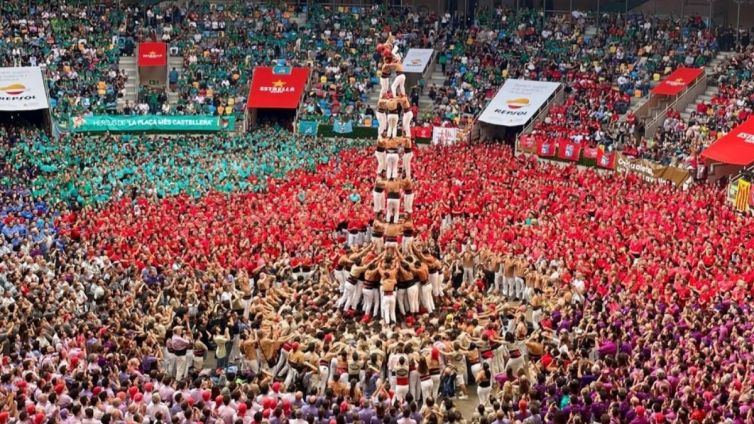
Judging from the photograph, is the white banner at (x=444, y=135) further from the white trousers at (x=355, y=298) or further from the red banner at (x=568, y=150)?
the white trousers at (x=355, y=298)

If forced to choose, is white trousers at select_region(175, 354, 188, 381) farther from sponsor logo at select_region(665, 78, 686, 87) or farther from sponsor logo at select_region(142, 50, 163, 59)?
sponsor logo at select_region(142, 50, 163, 59)

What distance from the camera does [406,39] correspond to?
57844 mm

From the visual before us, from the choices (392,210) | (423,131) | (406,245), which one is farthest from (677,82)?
(392,210)

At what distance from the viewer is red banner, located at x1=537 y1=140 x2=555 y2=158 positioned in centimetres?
4425

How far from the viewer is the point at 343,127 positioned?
4975cm

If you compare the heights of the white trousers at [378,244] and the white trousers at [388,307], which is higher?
the white trousers at [378,244]

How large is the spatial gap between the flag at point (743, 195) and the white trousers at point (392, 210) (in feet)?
44.9

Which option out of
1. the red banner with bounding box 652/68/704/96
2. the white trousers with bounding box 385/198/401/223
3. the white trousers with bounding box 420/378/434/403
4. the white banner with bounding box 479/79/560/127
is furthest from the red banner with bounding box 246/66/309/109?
the white trousers with bounding box 420/378/434/403

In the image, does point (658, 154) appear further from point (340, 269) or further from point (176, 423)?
point (176, 423)

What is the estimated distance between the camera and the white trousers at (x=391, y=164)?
2503 cm

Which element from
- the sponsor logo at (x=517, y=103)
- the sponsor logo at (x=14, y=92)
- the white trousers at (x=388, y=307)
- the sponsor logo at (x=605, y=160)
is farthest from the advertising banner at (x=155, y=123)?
the white trousers at (x=388, y=307)

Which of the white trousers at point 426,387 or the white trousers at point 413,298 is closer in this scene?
the white trousers at point 426,387

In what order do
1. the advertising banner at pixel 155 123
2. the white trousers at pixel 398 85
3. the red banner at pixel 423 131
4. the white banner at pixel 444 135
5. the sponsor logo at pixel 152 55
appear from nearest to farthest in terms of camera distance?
the white trousers at pixel 398 85
the white banner at pixel 444 135
the advertising banner at pixel 155 123
the red banner at pixel 423 131
the sponsor logo at pixel 152 55

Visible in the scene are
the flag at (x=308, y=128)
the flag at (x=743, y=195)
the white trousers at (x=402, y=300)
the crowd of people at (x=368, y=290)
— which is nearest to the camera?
the crowd of people at (x=368, y=290)
